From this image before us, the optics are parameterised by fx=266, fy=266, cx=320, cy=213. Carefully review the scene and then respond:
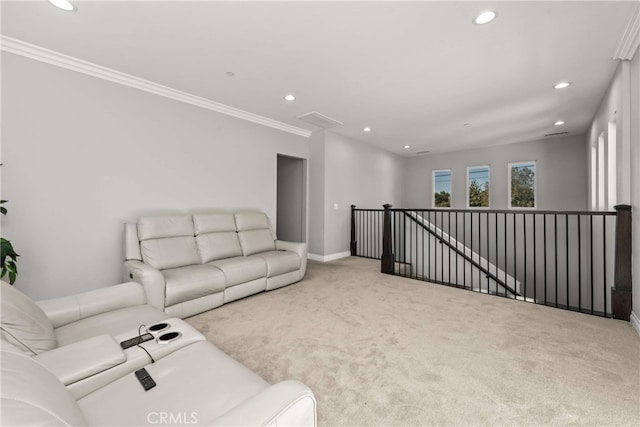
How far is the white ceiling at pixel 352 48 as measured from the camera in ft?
6.79

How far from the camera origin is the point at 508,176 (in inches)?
254

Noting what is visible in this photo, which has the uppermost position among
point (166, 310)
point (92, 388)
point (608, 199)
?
point (608, 199)

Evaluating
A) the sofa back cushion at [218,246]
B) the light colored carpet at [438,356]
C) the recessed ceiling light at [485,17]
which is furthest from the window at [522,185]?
the sofa back cushion at [218,246]

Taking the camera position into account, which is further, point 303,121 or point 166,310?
point 303,121

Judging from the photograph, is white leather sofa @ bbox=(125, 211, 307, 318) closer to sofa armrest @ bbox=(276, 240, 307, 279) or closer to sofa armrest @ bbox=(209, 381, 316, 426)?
sofa armrest @ bbox=(276, 240, 307, 279)

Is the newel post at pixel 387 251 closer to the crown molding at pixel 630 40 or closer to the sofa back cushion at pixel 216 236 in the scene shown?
the sofa back cushion at pixel 216 236

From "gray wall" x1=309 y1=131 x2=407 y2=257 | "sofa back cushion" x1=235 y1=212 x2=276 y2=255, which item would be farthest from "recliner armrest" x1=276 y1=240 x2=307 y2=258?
"gray wall" x1=309 y1=131 x2=407 y2=257

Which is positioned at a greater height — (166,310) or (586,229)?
(586,229)

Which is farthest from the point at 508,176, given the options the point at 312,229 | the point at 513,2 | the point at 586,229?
the point at 513,2

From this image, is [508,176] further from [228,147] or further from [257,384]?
[257,384]

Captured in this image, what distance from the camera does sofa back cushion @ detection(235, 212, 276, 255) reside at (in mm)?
3846

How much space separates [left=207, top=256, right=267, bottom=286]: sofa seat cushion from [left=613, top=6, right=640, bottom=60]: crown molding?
4.09m

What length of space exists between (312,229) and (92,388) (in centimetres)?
453

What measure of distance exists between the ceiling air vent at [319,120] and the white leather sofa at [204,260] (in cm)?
189
